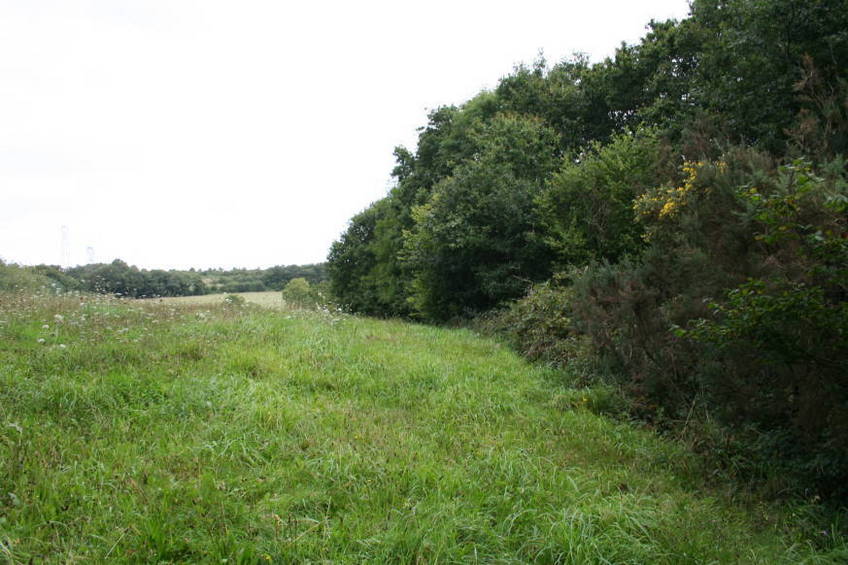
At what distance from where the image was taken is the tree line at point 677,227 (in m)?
3.86

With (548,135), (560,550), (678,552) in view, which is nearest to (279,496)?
(560,550)

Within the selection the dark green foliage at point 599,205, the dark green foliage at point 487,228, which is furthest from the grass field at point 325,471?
the dark green foliage at point 487,228

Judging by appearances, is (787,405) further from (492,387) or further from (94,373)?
(94,373)

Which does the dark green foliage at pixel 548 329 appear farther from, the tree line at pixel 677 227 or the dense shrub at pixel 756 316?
the dense shrub at pixel 756 316

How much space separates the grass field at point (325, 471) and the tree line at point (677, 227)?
0.90 metres

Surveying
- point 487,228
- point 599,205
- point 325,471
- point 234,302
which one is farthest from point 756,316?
point 487,228

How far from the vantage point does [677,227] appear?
7.89 meters

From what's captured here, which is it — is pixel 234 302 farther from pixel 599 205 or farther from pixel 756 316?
pixel 756 316

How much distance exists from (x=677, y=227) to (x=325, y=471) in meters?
6.82

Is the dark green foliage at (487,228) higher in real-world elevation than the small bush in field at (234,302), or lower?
higher

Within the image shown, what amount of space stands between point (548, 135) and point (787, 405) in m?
16.8

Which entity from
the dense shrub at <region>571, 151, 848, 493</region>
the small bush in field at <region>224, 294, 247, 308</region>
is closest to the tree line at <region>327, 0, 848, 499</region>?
the dense shrub at <region>571, 151, 848, 493</region>

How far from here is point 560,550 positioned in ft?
9.61

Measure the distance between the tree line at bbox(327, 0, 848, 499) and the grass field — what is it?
90 cm
